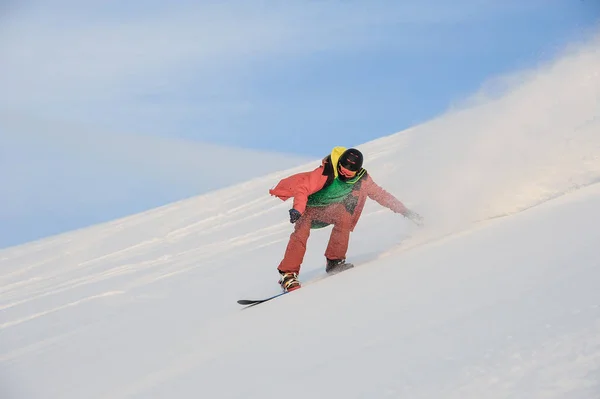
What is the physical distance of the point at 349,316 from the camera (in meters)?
3.54

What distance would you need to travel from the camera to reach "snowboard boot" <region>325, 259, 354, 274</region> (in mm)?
5743

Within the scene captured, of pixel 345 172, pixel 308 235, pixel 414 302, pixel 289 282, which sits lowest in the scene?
pixel 414 302

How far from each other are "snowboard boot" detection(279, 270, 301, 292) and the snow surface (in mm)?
230

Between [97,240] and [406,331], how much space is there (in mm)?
14449

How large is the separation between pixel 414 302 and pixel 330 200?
2307 millimetres

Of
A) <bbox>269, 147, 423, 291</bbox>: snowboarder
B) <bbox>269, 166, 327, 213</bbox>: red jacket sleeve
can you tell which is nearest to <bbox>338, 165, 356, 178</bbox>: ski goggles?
<bbox>269, 147, 423, 291</bbox>: snowboarder

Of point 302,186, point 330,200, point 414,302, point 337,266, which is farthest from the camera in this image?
point 337,266

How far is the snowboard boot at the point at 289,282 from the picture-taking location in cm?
548

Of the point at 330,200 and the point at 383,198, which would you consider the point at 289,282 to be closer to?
the point at 330,200

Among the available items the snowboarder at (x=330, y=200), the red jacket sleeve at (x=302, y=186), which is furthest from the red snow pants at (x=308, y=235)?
the red jacket sleeve at (x=302, y=186)

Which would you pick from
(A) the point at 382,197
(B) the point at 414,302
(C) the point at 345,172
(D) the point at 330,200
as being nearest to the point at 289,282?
(D) the point at 330,200

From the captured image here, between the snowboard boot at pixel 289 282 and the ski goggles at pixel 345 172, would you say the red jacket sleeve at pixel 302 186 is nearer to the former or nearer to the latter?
the ski goggles at pixel 345 172

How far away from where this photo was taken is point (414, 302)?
3432 mm

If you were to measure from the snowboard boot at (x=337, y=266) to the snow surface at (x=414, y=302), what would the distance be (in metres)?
0.18
